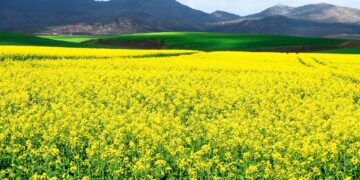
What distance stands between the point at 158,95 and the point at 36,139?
828 centimetres

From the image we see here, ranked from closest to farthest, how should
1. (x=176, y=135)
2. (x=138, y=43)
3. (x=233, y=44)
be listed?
(x=176, y=135), (x=233, y=44), (x=138, y=43)

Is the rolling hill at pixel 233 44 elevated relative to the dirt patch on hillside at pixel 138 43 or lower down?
elevated

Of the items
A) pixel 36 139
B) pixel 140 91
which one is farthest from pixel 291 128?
pixel 140 91

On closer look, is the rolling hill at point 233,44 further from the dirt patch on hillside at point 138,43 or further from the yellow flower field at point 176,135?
the yellow flower field at point 176,135

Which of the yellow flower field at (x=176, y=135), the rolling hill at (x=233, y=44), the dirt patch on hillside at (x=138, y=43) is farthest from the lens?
the dirt patch on hillside at (x=138, y=43)

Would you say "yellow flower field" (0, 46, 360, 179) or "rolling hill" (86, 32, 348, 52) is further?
"rolling hill" (86, 32, 348, 52)

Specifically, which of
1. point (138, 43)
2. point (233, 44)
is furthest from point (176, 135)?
point (138, 43)

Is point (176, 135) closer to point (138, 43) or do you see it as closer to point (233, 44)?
point (233, 44)

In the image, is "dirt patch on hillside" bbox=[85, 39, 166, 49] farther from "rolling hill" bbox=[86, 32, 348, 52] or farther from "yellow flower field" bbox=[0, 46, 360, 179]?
"yellow flower field" bbox=[0, 46, 360, 179]

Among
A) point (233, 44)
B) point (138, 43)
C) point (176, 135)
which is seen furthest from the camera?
point (138, 43)

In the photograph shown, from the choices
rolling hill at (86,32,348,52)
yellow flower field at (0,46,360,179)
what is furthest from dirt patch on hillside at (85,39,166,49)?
yellow flower field at (0,46,360,179)

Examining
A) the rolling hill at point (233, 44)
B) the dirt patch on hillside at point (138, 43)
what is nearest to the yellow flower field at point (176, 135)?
the rolling hill at point (233, 44)

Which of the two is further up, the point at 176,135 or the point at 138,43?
the point at 176,135

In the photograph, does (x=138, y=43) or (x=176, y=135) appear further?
(x=138, y=43)
